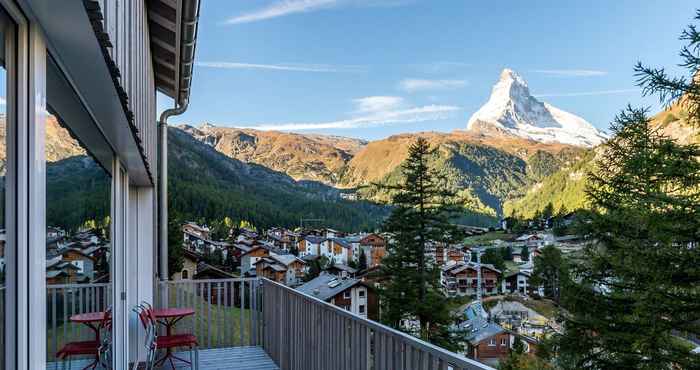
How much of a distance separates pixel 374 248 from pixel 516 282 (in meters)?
9.08

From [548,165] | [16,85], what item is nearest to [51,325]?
[16,85]

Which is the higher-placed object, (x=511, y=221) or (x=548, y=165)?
(x=548, y=165)

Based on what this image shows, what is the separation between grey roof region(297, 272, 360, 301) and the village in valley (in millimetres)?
34

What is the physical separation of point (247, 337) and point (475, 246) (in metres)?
25.3

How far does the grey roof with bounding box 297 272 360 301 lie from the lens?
1817 centimetres

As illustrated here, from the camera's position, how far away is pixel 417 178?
25609mm

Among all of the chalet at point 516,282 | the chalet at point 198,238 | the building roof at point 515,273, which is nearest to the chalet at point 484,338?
the chalet at point 516,282

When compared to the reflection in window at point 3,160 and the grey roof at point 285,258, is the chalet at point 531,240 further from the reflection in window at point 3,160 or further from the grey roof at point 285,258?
the reflection in window at point 3,160

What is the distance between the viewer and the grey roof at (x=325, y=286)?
18172 millimetres

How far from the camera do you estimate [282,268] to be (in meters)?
18.3

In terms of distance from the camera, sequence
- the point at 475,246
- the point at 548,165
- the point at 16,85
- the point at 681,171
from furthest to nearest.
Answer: the point at 548,165 < the point at 475,246 < the point at 681,171 < the point at 16,85

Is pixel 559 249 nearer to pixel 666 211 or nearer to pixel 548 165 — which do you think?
pixel 666 211

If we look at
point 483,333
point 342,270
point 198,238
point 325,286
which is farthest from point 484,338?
point 198,238

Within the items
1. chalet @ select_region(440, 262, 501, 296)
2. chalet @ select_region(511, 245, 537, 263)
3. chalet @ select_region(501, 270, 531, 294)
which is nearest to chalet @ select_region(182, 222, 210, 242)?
chalet @ select_region(440, 262, 501, 296)
